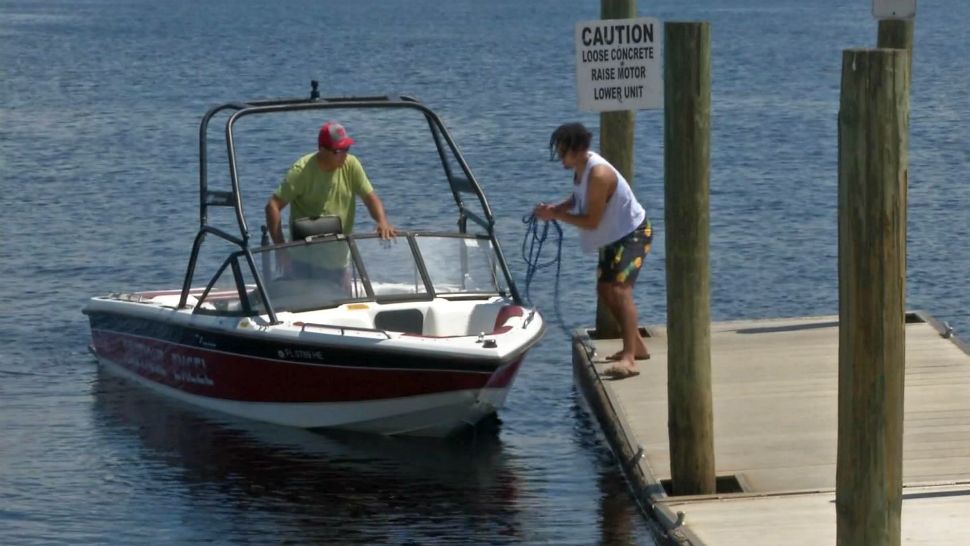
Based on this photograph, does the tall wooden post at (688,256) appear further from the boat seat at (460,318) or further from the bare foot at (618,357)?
the boat seat at (460,318)

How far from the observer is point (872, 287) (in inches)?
277

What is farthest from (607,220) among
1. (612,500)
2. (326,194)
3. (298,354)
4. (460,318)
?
(298,354)

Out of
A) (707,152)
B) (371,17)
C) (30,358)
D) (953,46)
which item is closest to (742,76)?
(953,46)

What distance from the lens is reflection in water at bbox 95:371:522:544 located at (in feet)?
35.6

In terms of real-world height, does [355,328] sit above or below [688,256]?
below

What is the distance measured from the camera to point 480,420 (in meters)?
12.5

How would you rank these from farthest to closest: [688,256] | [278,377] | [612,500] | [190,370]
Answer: [190,370] < [278,377] < [612,500] < [688,256]

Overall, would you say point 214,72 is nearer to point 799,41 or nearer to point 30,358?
point 799,41

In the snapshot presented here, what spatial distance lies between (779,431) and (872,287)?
3.96m

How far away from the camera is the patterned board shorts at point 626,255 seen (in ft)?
39.4

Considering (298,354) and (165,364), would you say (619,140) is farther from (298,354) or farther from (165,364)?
(165,364)

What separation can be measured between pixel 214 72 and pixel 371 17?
4221 cm

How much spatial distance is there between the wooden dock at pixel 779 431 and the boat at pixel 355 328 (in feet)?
2.72

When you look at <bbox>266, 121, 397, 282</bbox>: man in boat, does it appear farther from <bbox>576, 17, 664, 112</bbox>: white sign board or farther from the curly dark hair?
<bbox>576, 17, 664, 112</bbox>: white sign board
